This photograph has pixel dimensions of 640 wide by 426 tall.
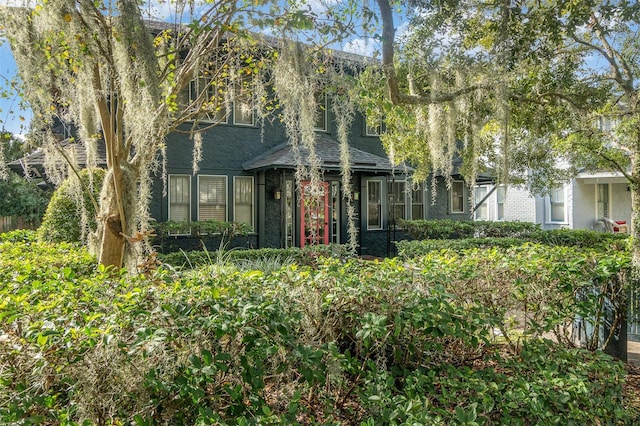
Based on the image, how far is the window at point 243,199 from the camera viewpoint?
11766 millimetres

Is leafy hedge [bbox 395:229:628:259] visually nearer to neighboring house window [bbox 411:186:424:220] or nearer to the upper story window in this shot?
neighboring house window [bbox 411:186:424:220]

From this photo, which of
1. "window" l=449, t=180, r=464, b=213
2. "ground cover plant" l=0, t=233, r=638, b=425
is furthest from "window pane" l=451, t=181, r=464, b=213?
"ground cover plant" l=0, t=233, r=638, b=425

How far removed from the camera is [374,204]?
1383 centimetres

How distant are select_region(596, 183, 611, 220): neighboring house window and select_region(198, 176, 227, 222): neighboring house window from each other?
54.3ft

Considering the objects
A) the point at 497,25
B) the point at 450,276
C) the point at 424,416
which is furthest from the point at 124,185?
the point at 497,25

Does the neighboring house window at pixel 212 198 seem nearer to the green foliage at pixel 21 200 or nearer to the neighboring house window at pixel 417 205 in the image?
the neighboring house window at pixel 417 205

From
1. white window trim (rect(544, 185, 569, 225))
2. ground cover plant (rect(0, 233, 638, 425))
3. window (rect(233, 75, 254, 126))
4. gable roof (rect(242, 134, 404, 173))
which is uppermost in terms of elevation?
window (rect(233, 75, 254, 126))

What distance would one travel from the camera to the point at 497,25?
220 inches

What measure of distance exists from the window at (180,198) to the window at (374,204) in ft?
18.1

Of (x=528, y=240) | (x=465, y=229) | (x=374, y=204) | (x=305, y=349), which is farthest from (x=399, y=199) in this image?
(x=305, y=349)

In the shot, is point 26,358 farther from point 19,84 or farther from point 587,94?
point 587,94

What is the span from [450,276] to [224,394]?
1.93 m

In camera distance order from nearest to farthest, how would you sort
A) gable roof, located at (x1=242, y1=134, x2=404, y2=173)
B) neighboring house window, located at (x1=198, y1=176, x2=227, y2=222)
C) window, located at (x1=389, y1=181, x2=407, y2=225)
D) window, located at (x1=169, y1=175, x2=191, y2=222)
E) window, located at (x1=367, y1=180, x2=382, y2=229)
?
gable roof, located at (x1=242, y1=134, x2=404, y2=173), window, located at (x1=169, y1=175, x2=191, y2=222), neighboring house window, located at (x1=198, y1=176, x2=227, y2=222), window, located at (x1=367, y1=180, x2=382, y2=229), window, located at (x1=389, y1=181, x2=407, y2=225)

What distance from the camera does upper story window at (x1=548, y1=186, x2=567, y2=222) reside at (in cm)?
1917
